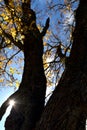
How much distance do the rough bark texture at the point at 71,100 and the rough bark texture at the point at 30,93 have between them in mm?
1049

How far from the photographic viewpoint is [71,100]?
229 inches

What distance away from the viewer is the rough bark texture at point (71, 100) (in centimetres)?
569

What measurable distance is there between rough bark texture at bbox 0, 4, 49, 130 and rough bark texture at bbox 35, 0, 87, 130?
3.44 ft

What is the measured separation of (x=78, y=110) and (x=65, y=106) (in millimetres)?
285

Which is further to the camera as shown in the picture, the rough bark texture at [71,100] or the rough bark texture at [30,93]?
the rough bark texture at [30,93]

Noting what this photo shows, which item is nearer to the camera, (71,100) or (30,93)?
(71,100)

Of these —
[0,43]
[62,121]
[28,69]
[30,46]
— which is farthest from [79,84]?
[0,43]

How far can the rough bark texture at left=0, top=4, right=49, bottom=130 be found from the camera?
6.97 m

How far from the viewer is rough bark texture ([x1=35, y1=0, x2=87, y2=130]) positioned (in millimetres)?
5688

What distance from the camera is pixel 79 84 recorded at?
610 centimetres

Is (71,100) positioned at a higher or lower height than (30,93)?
higher

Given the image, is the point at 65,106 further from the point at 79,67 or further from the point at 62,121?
the point at 79,67

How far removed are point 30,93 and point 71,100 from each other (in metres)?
1.95

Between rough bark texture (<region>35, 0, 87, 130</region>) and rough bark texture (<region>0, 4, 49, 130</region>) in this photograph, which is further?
rough bark texture (<region>0, 4, 49, 130</region>)
